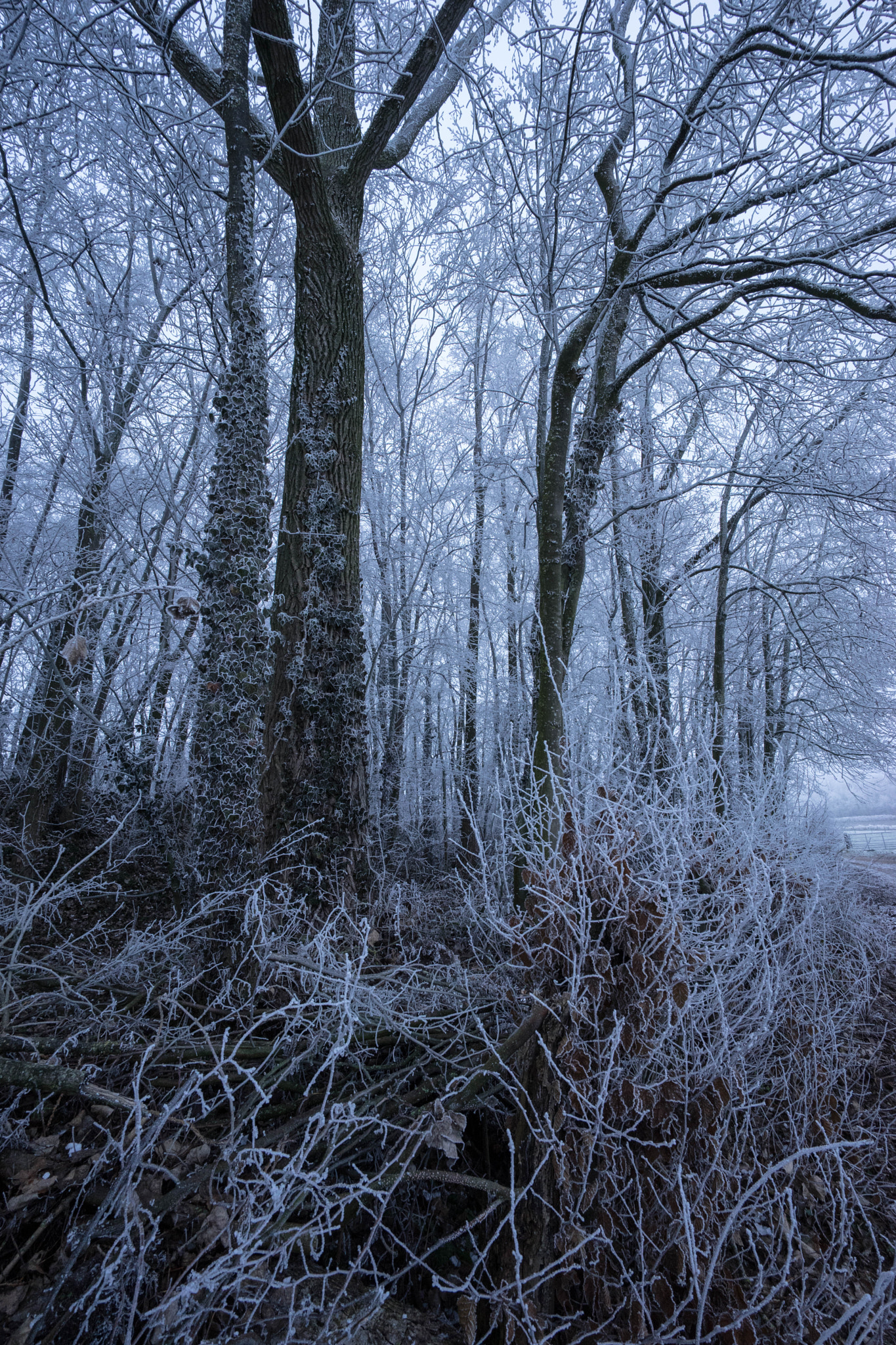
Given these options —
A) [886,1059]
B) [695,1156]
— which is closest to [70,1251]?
[695,1156]

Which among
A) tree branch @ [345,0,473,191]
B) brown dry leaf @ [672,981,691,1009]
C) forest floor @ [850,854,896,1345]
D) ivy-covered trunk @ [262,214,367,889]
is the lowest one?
forest floor @ [850,854,896,1345]

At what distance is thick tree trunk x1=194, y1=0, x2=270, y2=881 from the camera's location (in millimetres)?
3240

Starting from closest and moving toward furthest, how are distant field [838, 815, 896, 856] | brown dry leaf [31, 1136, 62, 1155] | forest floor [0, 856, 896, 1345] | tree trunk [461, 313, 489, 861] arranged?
1. forest floor [0, 856, 896, 1345]
2. brown dry leaf [31, 1136, 62, 1155]
3. tree trunk [461, 313, 489, 861]
4. distant field [838, 815, 896, 856]

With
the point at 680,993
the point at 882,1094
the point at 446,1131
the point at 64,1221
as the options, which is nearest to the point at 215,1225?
the point at 64,1221

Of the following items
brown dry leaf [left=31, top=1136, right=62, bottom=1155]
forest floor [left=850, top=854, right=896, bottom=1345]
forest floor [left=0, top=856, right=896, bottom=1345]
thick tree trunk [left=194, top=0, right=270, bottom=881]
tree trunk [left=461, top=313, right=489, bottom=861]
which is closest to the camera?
forest floor [left=0, top=856, right=896, bottom=1345]

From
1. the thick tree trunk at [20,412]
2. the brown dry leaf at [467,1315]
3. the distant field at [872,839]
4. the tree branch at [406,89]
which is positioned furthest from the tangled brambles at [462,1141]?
the distant field at [872,839]

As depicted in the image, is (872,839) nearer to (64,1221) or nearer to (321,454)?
(321,454)

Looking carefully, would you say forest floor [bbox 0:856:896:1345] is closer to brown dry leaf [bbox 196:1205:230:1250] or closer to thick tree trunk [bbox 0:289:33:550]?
brown dry leaf [bbox 196:1205:230:1250]

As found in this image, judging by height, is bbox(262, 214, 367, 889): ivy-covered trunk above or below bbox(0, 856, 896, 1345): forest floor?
above

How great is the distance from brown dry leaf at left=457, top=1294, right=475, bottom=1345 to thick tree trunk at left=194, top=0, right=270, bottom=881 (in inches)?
77.1

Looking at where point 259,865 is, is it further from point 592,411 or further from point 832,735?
point 832,735

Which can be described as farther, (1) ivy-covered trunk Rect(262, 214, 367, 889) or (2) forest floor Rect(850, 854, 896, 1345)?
(1) ivy-covered trunk Rect(262, 214, 367, 889)

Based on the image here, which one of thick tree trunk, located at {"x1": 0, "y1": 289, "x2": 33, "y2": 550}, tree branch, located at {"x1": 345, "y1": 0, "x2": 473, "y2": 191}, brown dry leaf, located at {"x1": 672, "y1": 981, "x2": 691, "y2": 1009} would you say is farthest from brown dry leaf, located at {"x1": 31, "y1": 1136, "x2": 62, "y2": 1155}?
thick tree trunk, located at {"x1": 0, "y1": 289, "x2": 33, "y2": 550}

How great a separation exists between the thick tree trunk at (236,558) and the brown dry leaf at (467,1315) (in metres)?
1.96
